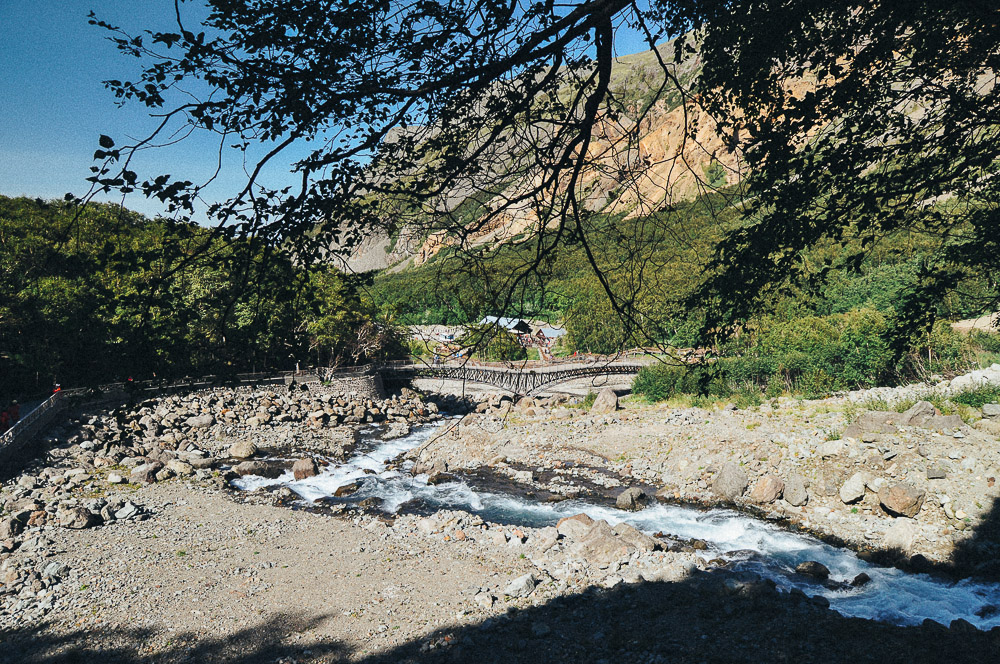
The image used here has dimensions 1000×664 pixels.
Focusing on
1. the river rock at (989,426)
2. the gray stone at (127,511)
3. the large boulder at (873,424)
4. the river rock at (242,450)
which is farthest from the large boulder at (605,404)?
the gray stone at (127,511)

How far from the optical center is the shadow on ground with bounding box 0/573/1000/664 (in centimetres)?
775

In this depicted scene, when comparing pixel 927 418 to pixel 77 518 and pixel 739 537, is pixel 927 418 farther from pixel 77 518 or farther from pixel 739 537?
pixel 77 518

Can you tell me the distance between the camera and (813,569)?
11773mm

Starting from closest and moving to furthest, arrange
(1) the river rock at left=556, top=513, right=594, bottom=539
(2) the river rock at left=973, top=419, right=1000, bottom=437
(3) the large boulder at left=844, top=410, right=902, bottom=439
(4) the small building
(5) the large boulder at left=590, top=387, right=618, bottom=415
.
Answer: (4) the small building < (1) the river rock at left=556, top=513, right=594, bottom=539 < (2) the river rock at left=973, top=419, right=1000, bottom=437 < (3) the large boulder at left=844, top=410, right=902, bottom=439 < (5) the large boulder at left=590, top=387, right=618, bottom=415

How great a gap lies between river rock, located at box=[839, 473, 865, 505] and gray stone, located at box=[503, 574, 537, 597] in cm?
907

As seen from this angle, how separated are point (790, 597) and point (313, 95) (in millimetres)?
11153

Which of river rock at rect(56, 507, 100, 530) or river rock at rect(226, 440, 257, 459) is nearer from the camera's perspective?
river rock at rect(56, 507, 100, 530)

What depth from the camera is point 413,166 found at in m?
4.39

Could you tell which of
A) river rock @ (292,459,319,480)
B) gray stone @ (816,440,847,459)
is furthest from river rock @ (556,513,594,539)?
river rock @ (292,459,319,480)

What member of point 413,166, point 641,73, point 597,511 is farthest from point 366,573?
point 641,73

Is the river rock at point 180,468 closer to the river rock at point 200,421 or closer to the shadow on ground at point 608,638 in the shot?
the river rock at point 200,421

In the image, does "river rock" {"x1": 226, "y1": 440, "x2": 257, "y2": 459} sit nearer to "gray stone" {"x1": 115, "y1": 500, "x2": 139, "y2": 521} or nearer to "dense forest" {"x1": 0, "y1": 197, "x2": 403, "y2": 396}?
"gray stone" {"x1": 115, "y1": 500, "x2": 139, "y2": 521}

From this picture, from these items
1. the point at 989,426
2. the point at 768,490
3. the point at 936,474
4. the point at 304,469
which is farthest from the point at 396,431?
the point at 989,426

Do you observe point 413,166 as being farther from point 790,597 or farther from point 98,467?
point 98,467
